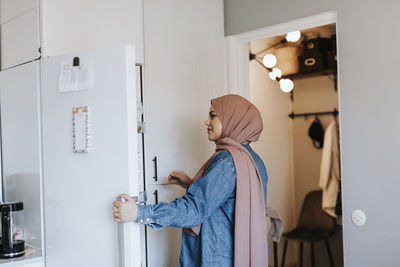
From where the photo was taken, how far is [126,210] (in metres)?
1.75

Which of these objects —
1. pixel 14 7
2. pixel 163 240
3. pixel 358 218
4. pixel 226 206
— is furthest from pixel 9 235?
pixel 358 218

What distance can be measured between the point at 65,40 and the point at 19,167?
717 mm

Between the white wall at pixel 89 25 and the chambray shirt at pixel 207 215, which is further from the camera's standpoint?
the white wall at pixel 89 25

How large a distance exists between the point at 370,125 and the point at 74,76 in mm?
1609

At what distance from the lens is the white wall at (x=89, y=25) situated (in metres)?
2.25

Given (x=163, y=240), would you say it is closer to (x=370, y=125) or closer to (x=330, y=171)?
(x=370, y=125)

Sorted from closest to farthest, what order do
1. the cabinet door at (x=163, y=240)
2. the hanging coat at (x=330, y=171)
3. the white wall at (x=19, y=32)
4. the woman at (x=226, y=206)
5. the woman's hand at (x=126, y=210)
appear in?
the woman's hand at (x=126, y=210) → the woman at (x=226, y=206) → the white wall at (x=19, y=32) → the cabinet door at (x=163, y=240) → the hanging coat at (x=330, y=171)

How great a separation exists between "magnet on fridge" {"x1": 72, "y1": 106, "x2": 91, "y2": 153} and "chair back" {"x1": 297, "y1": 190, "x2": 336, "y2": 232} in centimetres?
288

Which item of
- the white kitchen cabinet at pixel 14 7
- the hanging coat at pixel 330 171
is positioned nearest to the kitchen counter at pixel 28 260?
the white kitchen cabinet at pixel 14 7

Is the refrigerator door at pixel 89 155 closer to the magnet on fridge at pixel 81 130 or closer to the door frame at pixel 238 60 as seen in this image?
the magnet on fridge at pixel 81 130

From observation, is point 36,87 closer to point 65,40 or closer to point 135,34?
point 65,40

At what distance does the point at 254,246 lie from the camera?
2.05 m

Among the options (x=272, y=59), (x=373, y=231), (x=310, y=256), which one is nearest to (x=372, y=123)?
(x=373, y=231)

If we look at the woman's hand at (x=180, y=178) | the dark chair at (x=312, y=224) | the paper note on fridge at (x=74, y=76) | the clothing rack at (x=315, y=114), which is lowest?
the dark chair at (x=312, y=224)
